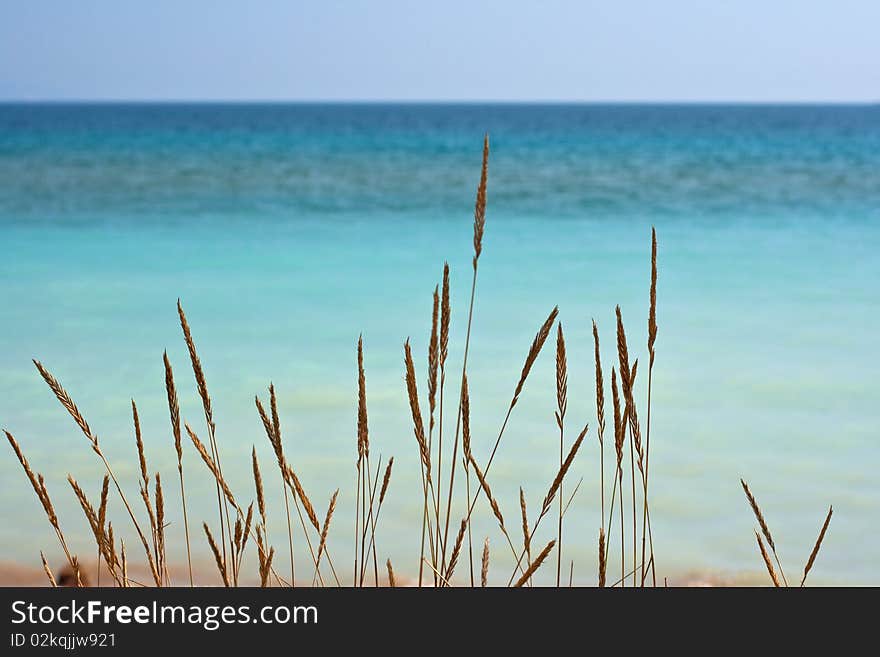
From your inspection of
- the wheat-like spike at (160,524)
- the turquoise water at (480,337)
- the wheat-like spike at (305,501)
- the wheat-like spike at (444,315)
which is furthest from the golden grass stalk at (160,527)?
the turquoise water at (480,337)

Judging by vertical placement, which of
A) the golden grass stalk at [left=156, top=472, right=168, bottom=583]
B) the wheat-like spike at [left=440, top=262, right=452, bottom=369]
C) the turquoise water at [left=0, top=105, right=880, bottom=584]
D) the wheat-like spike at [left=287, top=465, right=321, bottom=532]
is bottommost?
the turquoise water at [left=0, top=105, right=880, bottom=584]

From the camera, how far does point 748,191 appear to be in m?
17.4

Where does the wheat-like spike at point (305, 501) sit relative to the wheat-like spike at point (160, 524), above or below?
above

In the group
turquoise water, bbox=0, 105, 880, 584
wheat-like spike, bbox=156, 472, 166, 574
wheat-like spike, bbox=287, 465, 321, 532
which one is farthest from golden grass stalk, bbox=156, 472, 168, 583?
turquoise water, bbox=0, 105, 880, 584

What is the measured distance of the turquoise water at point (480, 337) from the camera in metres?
4.22

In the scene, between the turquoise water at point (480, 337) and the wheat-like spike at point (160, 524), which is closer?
the wheat-like spike at point (160, 524)

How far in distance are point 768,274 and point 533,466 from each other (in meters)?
5.56

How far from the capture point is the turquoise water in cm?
422

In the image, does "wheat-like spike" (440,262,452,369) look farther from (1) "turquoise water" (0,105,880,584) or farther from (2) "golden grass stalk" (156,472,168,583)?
(1) "turquoise water" (0,105,880,584)

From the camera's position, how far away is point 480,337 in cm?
687

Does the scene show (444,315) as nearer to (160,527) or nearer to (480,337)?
(160,527)

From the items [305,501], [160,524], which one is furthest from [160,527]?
[305,501]

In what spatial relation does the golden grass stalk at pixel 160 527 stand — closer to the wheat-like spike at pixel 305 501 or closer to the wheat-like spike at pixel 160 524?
the wheat-like spike at pixel 160 524
